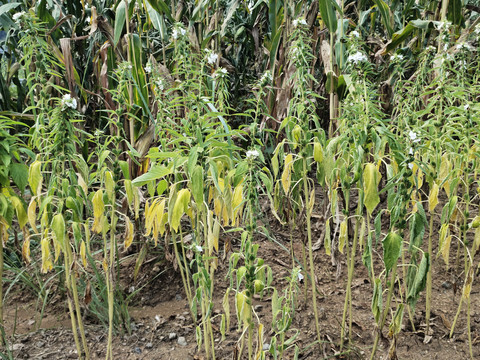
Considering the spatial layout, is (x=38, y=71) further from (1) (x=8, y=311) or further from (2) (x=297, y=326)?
(2) (x=297, y=326)

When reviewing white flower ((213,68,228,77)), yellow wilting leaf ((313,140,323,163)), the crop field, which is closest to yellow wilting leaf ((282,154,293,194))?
the crop field

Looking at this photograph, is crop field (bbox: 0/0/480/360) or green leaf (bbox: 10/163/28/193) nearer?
crop field (bbox: 0/0/480/360)

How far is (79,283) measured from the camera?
7.88 ft

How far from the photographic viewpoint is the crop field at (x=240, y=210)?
62.0 inches

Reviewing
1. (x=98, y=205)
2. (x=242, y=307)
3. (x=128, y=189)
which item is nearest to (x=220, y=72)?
(x=128, y=189)

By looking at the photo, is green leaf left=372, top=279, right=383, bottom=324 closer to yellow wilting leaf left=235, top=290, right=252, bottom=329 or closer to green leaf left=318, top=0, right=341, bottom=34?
yellow wilting leaf left=235, top=290, right=252, bottom=329

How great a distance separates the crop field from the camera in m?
1.58

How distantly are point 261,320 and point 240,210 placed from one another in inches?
29.1

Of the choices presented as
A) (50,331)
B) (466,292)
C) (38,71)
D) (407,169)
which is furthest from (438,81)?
(50,331)

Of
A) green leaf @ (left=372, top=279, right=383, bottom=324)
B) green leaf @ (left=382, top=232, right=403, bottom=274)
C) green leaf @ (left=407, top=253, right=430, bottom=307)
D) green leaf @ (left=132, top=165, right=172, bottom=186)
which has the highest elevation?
green leaf @ (left=132, top=165, right=172, bottom=186)

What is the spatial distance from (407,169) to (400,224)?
0.18 metres

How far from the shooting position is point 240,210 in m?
1.86

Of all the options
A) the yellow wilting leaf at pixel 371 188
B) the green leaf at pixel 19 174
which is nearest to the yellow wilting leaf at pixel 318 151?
the yellow wilting leaf at pixel 371 188

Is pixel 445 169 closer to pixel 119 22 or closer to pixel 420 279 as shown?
pixel 420 279
